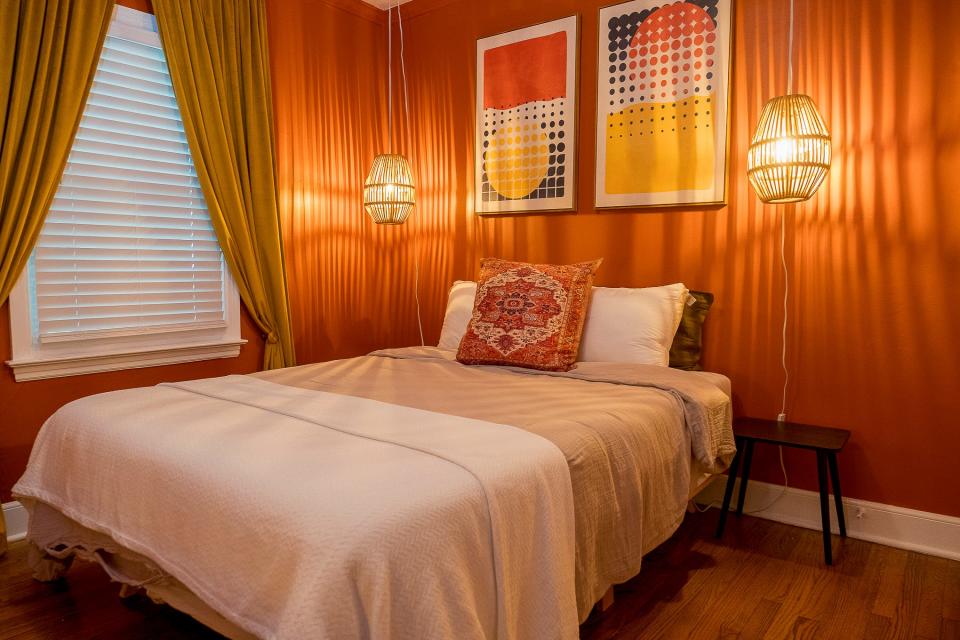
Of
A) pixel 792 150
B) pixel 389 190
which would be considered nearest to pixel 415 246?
pixel 389 190

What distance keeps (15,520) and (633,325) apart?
2.63 m

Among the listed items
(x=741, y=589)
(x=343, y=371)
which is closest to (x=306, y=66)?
(x=343, y=371)

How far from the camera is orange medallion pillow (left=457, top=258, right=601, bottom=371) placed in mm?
2693

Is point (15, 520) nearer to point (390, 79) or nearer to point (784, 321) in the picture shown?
point (390, 79)

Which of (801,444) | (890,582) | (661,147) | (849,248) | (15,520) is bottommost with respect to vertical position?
(890,582)

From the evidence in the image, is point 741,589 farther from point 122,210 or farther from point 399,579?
point 122,210

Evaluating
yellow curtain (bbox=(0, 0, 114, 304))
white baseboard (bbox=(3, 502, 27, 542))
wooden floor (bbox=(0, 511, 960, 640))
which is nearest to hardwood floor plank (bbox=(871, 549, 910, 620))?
wooden floor (bbox=(0, 511, 960, 640))

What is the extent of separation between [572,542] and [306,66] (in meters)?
3.06

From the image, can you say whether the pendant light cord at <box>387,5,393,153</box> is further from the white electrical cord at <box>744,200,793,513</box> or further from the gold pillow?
the white electrical cord at <box>744,200,793,513</box>

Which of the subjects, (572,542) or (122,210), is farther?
(122,210)

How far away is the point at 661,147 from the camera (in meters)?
3.05

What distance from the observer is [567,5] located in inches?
132

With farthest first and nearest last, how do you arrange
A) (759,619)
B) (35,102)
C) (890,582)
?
(35,102)
(890,582)
(759,619)

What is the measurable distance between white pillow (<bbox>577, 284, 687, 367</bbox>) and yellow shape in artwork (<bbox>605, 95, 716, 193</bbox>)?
21.1 inches
